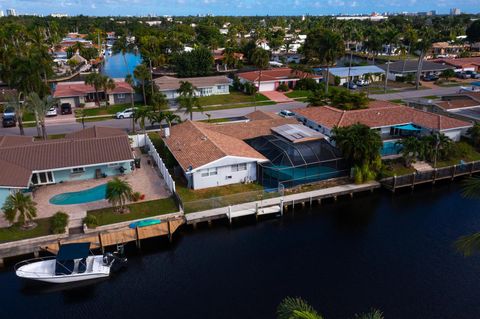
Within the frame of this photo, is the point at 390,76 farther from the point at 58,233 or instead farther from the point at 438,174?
the point at 58,233

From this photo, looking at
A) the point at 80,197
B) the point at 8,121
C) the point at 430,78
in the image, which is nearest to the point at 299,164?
the point at 80,197

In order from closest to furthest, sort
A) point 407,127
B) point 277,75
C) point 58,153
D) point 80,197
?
point 80,197, point 58,153, point 407,127, point 277,75

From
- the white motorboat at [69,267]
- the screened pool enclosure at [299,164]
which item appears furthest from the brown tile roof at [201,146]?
the white motorboat at [69,267]

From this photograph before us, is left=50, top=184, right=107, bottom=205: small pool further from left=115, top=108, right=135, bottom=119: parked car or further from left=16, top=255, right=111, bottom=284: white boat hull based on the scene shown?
left=115, top=108, right=135, bottom=119: parked car

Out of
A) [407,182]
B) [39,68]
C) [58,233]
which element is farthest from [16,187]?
[407,182]

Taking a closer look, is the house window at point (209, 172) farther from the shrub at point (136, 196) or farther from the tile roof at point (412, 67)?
the tile roof at point (412, 67)

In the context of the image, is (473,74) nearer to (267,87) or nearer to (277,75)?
(277,75)

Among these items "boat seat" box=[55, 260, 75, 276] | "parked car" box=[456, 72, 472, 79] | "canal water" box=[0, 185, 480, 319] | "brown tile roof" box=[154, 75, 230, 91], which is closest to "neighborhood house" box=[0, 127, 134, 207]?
"boat seat" box=[55, 260, 75, 276]
